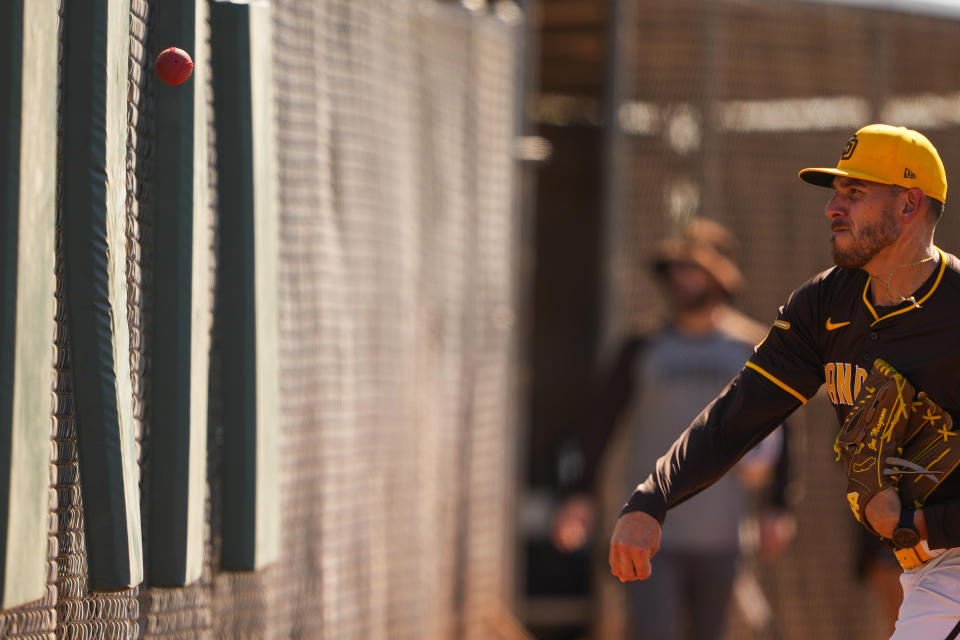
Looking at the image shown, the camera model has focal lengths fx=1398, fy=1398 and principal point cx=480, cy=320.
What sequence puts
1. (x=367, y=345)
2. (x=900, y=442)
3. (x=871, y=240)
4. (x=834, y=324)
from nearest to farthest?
(x=900, y=442), (x=871, y=240), (x=834, y=324), (x=367, y=345)

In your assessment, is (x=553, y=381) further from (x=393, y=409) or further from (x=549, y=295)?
(x=393, y=409)

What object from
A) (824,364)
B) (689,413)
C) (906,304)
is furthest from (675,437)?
(906,304)

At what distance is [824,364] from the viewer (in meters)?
3.87

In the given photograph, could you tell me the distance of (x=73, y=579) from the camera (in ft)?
11.9

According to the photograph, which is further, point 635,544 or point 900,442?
point 635,544

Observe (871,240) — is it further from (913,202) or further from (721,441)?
(721,441)

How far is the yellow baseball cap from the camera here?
3713 mm

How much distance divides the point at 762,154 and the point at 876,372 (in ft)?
16.5

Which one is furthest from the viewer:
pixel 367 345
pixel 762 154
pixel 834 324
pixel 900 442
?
pixel 762 154

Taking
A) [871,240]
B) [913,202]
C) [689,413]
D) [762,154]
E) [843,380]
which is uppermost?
[762,154]

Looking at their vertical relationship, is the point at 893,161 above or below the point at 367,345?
above

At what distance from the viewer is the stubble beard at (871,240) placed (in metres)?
3.70

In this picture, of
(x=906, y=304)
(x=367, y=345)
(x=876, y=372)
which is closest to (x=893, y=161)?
(x=906, y=304)

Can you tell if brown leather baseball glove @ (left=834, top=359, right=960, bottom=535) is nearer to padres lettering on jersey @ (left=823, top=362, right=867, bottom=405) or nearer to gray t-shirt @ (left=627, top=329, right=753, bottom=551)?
padres lettering on jersey @ (left=823, top=362, right=867, bottom=405)
